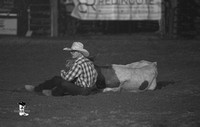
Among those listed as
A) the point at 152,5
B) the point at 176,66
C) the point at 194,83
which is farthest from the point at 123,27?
the point at 194,83

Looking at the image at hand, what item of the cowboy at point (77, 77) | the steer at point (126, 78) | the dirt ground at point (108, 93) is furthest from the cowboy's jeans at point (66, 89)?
the steer at point (126, 78)

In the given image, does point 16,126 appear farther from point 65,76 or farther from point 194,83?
point 194,83

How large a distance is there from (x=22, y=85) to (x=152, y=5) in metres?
11.0

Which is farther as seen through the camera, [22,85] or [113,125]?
[22,85]

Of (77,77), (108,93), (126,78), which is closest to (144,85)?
(126,78)

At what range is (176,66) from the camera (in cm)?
1530

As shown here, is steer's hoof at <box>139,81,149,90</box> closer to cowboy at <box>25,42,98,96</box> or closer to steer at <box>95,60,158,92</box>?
steer at <box>95,60,158,92</box>

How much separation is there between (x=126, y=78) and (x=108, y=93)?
1.64 ft

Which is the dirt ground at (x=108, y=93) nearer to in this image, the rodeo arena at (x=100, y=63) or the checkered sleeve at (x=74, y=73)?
the rodeo arena at (x=100, y=63)

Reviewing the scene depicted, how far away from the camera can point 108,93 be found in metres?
10.8

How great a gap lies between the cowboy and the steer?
60 cm

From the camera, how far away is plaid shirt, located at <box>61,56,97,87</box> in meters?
10.2

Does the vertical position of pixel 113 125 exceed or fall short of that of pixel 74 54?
it falls short

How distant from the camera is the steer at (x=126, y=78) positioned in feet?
36.2
